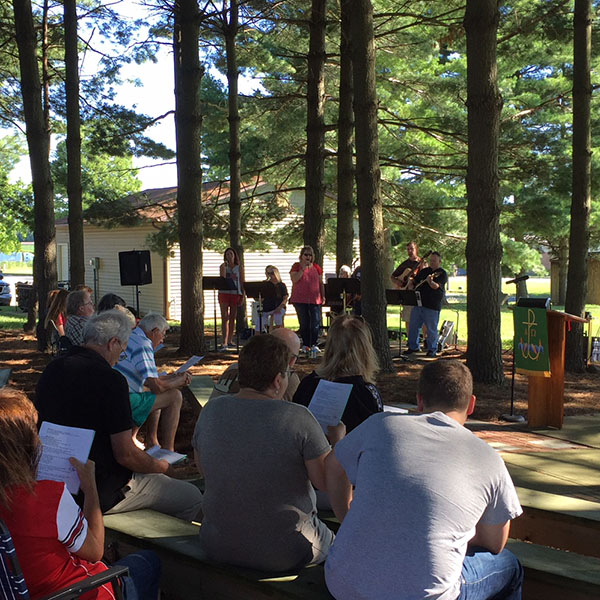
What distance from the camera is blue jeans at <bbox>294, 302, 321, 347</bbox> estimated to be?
13.9m

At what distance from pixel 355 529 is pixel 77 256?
13.5 meters

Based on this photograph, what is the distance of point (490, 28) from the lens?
32.4 ft

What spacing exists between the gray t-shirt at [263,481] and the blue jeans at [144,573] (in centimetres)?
27

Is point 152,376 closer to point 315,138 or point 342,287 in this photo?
point 342,287

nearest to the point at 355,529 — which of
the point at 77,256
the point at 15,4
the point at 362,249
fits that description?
the point at 362,249

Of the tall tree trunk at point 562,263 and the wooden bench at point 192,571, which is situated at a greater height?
the tall tree trunk at point 562,263

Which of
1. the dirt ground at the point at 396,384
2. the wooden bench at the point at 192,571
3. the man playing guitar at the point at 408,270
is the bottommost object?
the dirt ground at the point at 396,384

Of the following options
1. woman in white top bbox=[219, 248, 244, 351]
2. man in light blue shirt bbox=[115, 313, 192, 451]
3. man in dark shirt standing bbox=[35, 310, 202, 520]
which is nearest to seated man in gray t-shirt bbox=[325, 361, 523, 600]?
man in dark shirt standing bbox=[35, 310, 202, 520]

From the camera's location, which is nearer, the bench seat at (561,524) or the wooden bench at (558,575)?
the wooden bench at (558,575)

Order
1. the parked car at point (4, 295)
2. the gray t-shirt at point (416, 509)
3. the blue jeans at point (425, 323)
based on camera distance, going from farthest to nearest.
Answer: the parked car at point (4, 295) → the blue jeans at point (425, 323) → the gray t-shirt at point (416, 509)

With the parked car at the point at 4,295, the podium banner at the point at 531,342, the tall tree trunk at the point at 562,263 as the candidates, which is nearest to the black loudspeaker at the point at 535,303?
the podium banner at the point at 531,342

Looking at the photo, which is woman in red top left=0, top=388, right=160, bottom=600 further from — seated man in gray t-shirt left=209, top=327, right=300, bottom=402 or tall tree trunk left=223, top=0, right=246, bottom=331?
tall tree trunk left=223, top=0, right=246, bottom=331

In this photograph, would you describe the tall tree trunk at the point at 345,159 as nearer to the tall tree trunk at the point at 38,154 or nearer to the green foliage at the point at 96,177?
the tall tree trunk at the point at 38,154

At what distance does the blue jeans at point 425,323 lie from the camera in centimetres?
1329
